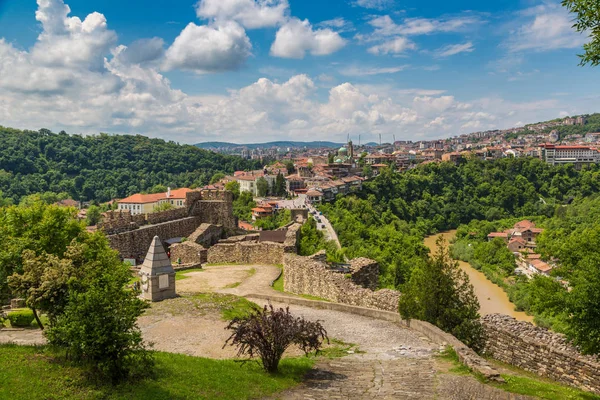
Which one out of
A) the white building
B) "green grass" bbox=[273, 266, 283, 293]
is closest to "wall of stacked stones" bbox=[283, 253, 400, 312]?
"green grass" bbox=[273, 266, 283, 293]

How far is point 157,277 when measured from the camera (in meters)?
15.4

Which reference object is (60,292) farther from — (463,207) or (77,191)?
(77,191)

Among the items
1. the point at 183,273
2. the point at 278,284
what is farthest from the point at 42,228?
the point at 278,284

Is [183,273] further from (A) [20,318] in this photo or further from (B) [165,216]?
(A) [20,318]

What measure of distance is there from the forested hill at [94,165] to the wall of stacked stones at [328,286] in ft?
280

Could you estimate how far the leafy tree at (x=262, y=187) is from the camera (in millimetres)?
95812

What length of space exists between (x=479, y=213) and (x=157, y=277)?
87881mm

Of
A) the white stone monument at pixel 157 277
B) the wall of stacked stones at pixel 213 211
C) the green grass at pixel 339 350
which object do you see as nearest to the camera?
the green grass at pixel 339 350

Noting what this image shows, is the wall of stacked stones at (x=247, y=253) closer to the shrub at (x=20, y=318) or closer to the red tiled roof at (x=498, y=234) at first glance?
the shrub at (x=20, y=318)

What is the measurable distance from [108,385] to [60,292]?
2691 millimetres

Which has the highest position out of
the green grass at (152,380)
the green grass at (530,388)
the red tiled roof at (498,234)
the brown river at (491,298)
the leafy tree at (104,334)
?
the leafy tree at (104,334)

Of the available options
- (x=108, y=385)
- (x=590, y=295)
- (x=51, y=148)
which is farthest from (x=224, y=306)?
(x=51, y=148)

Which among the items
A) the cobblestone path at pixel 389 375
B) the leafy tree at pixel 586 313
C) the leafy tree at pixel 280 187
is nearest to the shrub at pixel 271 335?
the cobblestone path at pixel 389 375

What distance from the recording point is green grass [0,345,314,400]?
7086mm
